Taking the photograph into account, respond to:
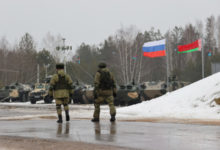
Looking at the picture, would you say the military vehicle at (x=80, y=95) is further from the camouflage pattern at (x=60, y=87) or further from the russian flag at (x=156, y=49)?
the camouflage pattern at (x=60, y=87)

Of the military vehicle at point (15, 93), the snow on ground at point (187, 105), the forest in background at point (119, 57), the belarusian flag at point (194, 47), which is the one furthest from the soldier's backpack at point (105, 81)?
the forest in background at point (119, 57)

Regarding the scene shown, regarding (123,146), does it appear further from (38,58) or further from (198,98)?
(38,58)

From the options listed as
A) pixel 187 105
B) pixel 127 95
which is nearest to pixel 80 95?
pixel 127 95

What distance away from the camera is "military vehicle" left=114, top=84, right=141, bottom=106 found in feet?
95.9

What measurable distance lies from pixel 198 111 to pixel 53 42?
6723cm

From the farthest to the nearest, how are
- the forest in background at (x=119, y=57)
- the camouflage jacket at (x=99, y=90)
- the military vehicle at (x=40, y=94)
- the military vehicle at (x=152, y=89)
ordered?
1. the forest in background at (x=119, y=57)
2. the military vehicle at (x=40, y=94)
3. the military vehicle at (x=152, y=89)
4. the camouflage jacket at (x=99, y=90)

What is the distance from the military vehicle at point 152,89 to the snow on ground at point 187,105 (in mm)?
14469

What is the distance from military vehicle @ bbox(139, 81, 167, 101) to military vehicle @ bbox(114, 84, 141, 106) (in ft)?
5.80

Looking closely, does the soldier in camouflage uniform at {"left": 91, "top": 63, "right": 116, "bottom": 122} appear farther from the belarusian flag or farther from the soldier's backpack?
the belarusian flag

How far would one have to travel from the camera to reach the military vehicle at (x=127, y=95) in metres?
29.2

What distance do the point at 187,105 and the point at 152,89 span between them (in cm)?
1676

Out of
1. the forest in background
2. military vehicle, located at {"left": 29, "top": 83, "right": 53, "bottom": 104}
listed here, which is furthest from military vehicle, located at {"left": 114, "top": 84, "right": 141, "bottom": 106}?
the forest in background

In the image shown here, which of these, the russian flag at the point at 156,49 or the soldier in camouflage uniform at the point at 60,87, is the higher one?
the russian flag at the point at 156,49

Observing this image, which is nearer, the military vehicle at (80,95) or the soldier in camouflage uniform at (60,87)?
the soldier in camouflage uniform at (60,87)
